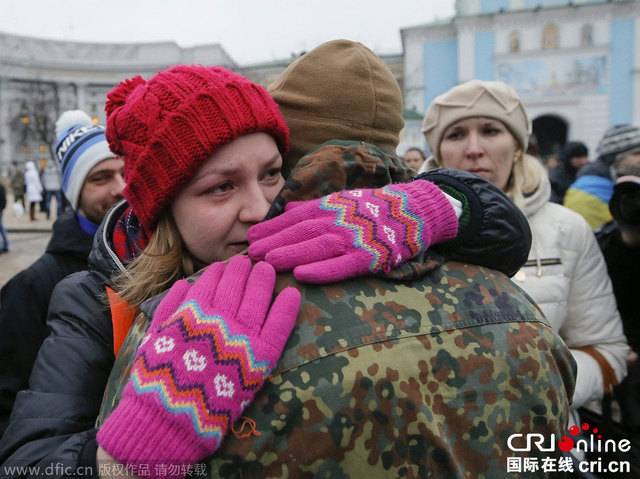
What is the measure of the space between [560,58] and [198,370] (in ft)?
100

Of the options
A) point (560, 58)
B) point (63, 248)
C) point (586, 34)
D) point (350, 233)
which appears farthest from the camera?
point (586, 34)

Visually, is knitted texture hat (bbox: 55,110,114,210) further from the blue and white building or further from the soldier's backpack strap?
the blue and white building

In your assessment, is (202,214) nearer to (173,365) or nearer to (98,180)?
(173,365)

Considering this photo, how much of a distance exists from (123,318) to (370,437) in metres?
0.72

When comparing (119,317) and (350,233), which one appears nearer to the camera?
(350,233)

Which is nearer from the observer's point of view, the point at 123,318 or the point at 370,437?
the point at 370,437

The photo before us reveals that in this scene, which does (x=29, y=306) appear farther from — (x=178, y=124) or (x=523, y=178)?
(x=523, y=178)

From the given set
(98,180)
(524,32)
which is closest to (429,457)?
(98,180)

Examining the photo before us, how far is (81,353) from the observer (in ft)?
3.92

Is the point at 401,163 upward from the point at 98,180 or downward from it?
upward

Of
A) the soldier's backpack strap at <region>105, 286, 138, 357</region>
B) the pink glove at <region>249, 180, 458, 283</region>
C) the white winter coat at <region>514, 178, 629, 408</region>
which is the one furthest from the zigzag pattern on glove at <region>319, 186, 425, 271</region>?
the white winter coat at <region>514, 178, 629, 408</region>

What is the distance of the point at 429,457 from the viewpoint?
874 millimetres

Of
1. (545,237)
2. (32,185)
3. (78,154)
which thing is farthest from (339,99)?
(32,185)

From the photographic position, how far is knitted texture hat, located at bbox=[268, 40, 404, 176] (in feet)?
4.33
